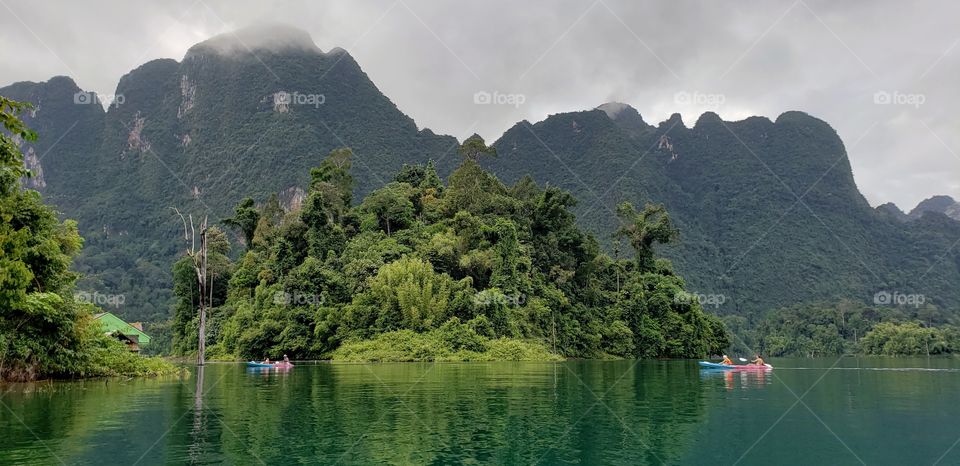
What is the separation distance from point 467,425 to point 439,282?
34292mm

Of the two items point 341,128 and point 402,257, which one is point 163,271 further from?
point 402,257

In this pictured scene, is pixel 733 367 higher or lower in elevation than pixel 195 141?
lower

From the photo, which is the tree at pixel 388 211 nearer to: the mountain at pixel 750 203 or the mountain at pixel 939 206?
the mountain at pixel 750 203

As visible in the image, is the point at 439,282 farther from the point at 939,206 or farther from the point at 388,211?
the point at 939,206

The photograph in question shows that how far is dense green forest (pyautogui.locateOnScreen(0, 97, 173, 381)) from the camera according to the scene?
17.5m

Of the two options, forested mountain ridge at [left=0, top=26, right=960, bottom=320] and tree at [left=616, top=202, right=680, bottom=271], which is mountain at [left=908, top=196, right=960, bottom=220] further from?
tree at [left=616, top=202, right=680, bottom=271]

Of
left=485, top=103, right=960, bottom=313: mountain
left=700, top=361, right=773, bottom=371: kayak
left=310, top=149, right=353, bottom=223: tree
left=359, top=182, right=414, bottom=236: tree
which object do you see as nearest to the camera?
left=700, top=361, right=773, bottom=371: kayak

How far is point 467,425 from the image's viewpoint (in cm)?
1200

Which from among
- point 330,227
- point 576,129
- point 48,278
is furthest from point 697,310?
point 576,129

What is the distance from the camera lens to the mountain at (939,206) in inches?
7190

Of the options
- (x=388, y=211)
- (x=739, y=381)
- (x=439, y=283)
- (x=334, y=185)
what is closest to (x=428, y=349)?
(x=439, y=283)

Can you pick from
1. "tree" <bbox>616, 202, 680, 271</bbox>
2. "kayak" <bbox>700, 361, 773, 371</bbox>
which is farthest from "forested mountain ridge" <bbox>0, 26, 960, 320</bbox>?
"kayak" <bbox>700, 361, 773, 371</bbox>

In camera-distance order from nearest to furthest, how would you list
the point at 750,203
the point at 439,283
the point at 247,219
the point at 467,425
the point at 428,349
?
1. the point at 467,425
2. the point at 428,349
3. the point at 439,283
4. the point at 247,219
5. the point at 750,203

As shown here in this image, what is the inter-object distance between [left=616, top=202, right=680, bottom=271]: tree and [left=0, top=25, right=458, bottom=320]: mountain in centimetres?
4921
